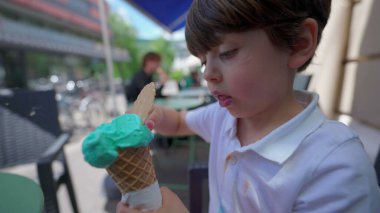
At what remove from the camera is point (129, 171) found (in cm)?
53

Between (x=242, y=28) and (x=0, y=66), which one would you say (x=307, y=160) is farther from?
(x=0, y=66)

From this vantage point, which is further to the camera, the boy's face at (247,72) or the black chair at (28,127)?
the black chair at (28,127)

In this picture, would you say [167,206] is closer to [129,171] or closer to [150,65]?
[129,171]

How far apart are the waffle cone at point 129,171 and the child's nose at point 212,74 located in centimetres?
23

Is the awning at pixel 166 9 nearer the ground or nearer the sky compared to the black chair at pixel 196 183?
nearer the sky

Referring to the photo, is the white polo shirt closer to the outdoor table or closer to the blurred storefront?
the outdoor table

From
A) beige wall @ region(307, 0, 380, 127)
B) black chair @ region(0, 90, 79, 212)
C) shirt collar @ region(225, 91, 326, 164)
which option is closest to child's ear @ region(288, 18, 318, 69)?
shirt collar @ region(225, 91, 326, 164)

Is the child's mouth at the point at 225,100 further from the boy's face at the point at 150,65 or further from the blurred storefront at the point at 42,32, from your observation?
the blurred storefront at the point at 42,32

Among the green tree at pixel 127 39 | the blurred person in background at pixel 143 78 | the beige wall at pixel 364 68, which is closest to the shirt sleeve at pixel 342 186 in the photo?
the beige wall at pixel 364 68

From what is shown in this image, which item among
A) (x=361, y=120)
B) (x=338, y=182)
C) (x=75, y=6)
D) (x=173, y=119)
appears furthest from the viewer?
(x=75, y=6)

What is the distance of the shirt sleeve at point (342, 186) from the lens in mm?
517

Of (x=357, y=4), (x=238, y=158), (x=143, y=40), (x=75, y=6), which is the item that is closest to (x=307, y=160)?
(x=238, y=158)

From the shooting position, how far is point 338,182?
0.53m

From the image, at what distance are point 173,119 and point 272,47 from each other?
591mm
